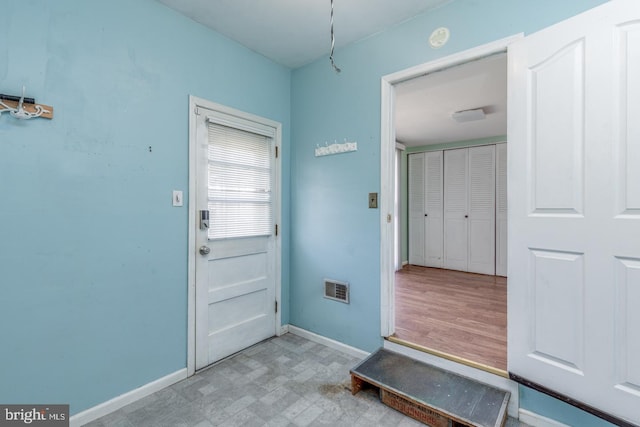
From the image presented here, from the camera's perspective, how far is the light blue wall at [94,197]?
149cm

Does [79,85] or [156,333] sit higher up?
[79,85]

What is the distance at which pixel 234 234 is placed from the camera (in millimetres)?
2471

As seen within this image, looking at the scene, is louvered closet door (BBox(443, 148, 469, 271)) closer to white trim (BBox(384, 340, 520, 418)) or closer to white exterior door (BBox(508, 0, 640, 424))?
white trim (BBox(384, 340, 520, 418))

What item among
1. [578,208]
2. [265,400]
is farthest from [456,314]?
[265,400]

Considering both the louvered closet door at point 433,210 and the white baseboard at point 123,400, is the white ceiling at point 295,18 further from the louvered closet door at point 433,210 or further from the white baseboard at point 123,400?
the louvered closet door at point 433,210

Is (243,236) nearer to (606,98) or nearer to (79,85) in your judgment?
(79,85)

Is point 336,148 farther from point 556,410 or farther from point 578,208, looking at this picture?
point 556,410

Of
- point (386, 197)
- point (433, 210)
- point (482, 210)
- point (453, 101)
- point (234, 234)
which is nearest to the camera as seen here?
point (386, 197)

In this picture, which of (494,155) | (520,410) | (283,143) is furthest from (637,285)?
(494,155)

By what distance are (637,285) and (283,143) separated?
8.48ft

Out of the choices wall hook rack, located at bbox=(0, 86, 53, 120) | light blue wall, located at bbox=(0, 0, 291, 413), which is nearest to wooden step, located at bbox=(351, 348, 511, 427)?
light blue wall, located at bbox=(0, 0, 291, 413)

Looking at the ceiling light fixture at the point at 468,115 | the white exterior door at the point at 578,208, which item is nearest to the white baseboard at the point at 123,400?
the white exterior door at the point at 578,208

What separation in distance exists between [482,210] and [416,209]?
115 centimetres

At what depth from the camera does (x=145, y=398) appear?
1.89 m
